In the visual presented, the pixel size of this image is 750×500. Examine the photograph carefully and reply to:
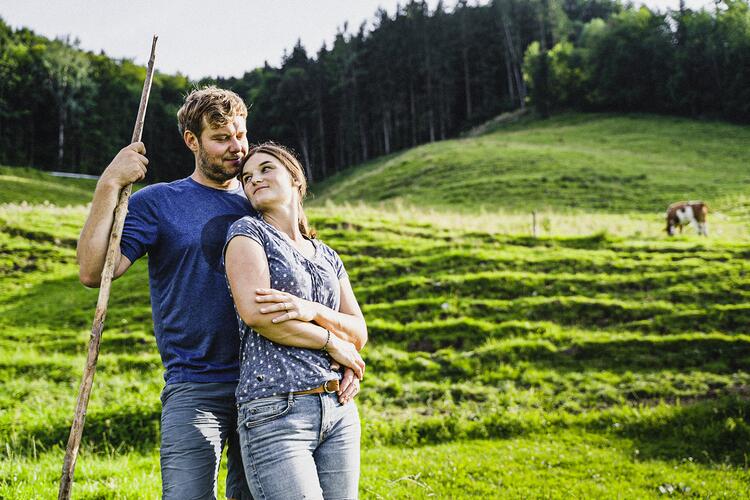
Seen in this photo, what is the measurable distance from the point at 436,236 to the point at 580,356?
8994 mm

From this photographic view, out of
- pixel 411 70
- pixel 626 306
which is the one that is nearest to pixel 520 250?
pixel 626 306

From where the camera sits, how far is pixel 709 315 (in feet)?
40.5

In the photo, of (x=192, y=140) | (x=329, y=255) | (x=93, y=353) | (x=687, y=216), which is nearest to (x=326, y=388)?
(x=329, y=255)

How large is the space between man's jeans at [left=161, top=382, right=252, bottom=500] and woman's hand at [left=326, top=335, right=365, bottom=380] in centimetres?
64

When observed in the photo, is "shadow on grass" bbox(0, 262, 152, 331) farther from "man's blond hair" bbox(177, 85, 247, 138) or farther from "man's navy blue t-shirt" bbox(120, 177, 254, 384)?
"man's blond hair" bbox(177, 85, 247, 138)

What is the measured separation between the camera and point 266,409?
2650 mm

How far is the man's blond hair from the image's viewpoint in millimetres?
3209

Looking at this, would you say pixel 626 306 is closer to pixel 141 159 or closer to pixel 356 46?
pixel 141 159

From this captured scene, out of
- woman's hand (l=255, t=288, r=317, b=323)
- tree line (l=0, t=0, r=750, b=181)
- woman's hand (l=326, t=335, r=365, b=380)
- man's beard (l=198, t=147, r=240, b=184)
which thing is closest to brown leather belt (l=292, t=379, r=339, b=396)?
woman's hand (l=326, t=335, r=365, b=380)

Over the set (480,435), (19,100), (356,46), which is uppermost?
(356,46)

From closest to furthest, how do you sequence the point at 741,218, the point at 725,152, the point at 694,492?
1. the point at 694,492
2. the point at 741,218
3. the point at 725,152

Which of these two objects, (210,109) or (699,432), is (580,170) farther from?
(210,109)

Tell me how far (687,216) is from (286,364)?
2176cm

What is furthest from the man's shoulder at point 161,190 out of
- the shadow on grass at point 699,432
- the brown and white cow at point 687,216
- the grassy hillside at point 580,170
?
the grassy hillside at point 580,170
